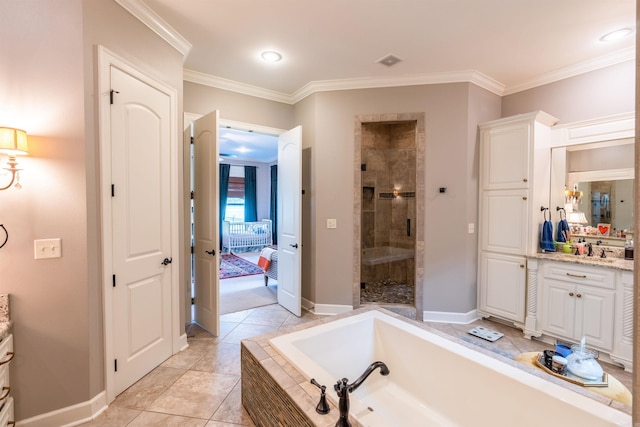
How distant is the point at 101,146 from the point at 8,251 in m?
0.79

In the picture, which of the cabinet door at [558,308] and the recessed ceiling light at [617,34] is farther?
the cabinet door at [558,308]

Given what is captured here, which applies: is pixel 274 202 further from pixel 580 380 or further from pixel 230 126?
pixel 580 380

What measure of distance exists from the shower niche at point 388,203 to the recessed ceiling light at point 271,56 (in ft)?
7.06

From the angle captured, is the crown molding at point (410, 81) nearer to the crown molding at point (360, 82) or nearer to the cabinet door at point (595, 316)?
the crown molding at point (360, 82)

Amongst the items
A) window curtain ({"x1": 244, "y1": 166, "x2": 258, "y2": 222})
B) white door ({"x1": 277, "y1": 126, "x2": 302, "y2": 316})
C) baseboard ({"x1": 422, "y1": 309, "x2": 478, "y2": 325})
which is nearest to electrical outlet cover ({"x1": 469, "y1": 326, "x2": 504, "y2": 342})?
baseboard ({"x1": 422, "y1": 309, "x2": 478, "y2": 325})

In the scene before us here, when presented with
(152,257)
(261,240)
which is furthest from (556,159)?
(261,240)

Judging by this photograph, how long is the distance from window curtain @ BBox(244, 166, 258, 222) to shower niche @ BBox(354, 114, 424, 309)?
4638 mm

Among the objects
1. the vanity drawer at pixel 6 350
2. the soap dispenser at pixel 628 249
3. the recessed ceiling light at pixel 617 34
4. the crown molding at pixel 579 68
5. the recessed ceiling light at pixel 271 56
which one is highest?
the recessed ceiling light at pixel 271 56

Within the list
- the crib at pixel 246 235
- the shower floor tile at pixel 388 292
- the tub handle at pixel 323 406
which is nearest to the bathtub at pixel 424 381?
the tub handle at pixel 323 406

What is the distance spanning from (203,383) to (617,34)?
4525 mm

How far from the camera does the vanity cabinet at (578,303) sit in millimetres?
2514

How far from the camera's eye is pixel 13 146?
5.03 feet

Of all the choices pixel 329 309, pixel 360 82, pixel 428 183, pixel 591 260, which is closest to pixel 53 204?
pixel 329 309

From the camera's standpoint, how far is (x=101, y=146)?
1.91m
